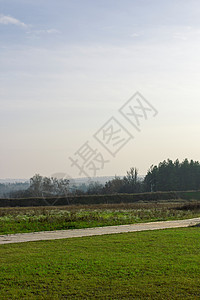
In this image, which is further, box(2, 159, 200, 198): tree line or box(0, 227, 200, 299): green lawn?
box(2, 159, 200, 198): tree line

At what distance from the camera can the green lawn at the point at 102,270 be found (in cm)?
762

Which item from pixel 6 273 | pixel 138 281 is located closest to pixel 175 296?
pixel 138 281

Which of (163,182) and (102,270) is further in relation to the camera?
(163,182)

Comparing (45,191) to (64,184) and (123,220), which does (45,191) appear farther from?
(123,220)

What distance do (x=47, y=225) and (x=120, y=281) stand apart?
41.2 ft

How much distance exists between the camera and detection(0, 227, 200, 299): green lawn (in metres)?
7.62

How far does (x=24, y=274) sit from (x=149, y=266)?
3.08 meters

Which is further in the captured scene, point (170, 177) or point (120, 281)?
point (170, 177)

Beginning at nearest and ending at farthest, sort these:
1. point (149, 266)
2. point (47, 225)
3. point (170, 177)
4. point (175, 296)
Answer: point (175, 296), point (149, 266), point (47, 225), point (170, 177)

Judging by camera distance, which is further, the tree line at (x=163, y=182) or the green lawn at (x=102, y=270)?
the tree line at (x=163, y=182)

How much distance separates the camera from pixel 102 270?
366 inches

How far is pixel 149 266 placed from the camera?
31.7ft

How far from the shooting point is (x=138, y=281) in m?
8.35

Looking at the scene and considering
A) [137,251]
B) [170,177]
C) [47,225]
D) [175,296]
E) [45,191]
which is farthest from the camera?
[45,191]
